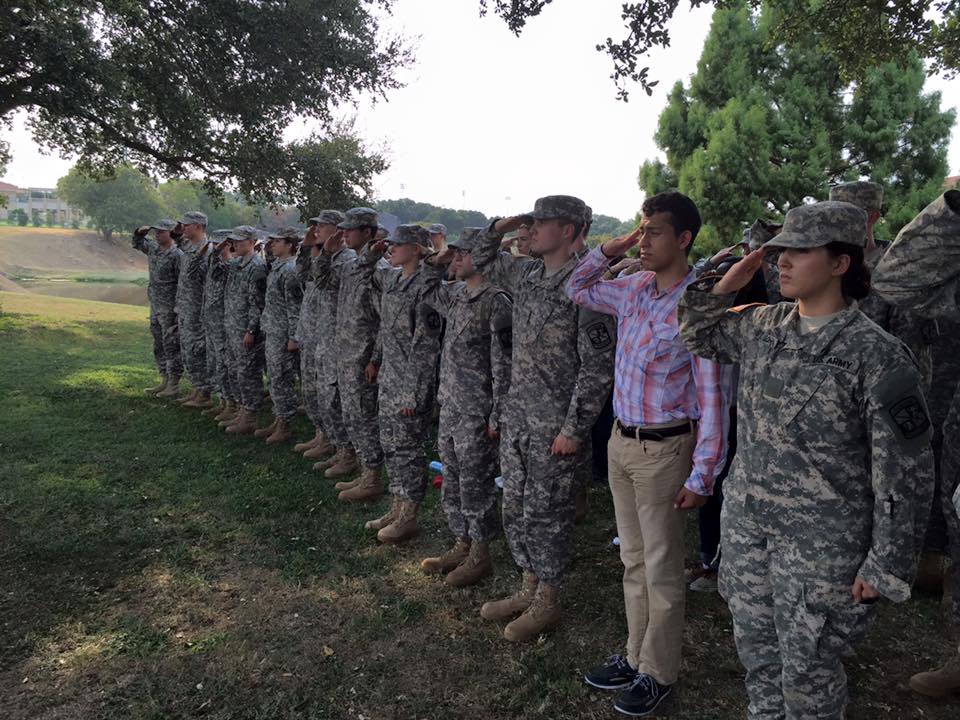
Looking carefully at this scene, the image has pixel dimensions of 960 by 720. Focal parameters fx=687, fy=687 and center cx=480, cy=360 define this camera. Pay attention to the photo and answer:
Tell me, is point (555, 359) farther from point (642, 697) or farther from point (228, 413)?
point (228, 413)

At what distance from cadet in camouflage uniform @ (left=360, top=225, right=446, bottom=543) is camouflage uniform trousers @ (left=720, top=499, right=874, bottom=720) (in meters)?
2.83

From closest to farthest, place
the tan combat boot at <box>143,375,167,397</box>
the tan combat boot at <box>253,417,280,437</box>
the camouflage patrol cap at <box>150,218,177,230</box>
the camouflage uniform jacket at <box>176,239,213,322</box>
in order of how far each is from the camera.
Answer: the tan combat boot at <box>253,417,280,437</box> → the camouflage uniform jacket at <box>176,239,213,322</box> → the camouflage patrol cap at <box>150,218,177,230</box> → the tan combat boot at <box>143,375,167,397</box>

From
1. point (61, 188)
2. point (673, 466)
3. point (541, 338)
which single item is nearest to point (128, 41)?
point (541, 338)

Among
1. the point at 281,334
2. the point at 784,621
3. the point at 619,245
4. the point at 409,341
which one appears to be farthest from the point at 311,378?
the point at 784,621

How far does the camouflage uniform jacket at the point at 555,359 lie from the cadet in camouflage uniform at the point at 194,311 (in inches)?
241

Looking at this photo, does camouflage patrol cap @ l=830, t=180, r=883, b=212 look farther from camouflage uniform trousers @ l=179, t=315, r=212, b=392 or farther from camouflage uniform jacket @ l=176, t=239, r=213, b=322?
camouflage uniform trousers @ l=179, t=315, r=212, b=392

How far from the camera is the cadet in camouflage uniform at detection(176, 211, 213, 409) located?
8602 mm

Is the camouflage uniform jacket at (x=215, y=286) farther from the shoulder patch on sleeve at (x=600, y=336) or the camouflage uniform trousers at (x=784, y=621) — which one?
the camouflage uniform trousers at (x=784, y=621)

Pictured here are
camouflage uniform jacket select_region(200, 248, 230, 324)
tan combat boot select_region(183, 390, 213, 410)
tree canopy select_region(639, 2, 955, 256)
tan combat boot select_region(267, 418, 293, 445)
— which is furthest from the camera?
tree canopy select_region(639, 2, 955, 256)

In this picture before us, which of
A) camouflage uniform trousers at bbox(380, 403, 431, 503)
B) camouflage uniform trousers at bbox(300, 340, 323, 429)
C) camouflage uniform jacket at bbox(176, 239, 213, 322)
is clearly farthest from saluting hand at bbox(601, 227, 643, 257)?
camouflage uniform jacket at bbox(176, 239, 213, 322)

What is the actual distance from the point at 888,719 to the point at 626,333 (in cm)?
201

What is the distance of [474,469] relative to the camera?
4.21 m

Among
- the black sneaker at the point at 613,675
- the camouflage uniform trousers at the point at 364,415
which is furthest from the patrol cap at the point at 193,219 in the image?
the black sneaker at the point at 613,675

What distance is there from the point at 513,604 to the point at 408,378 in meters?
1.86
